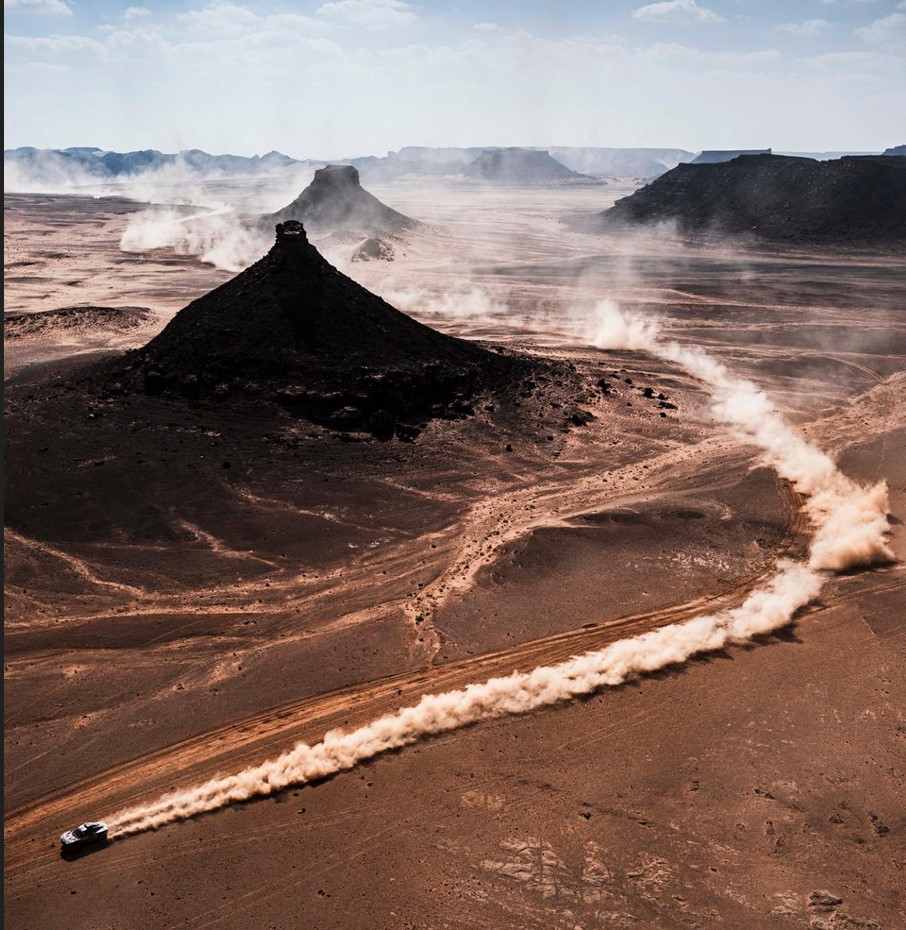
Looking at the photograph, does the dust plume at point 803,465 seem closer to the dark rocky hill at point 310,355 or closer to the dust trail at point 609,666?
the dust trail at point 609,666

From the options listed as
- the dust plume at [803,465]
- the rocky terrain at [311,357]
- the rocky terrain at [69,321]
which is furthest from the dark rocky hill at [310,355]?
the rocky terrain at [69,321]

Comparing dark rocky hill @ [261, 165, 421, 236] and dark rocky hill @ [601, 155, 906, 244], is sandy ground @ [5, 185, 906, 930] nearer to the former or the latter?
dark rocky hill @ [261, 165, 421, 236]

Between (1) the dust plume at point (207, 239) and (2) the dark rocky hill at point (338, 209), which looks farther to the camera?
(2) the dark rocky hill at point (338, 209)

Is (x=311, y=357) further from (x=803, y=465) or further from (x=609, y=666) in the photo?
(x=803, y=465)

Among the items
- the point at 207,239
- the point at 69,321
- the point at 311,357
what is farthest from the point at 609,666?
the point at 207,239

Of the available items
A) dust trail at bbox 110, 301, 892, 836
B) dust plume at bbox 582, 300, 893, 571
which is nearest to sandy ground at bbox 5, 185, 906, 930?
dust trail at bbox 110, 301, 892, 836

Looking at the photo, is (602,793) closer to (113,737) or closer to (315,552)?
(113,737)
